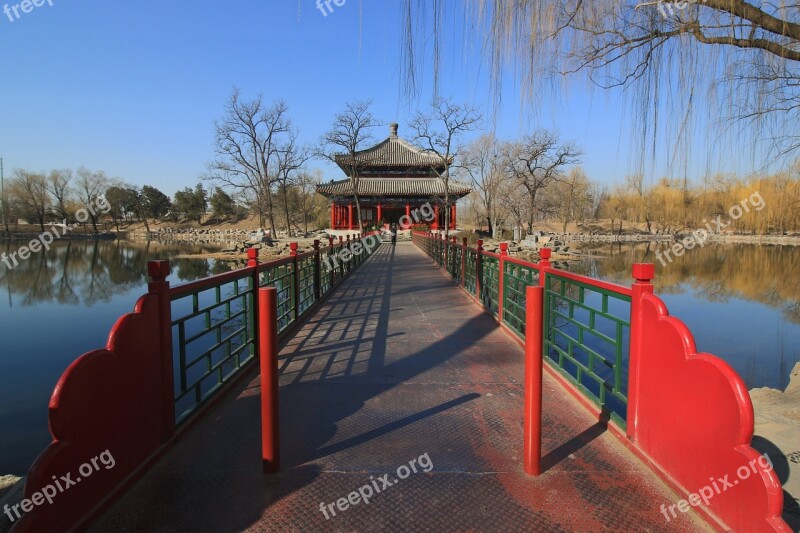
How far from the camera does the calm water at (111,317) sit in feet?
22.4

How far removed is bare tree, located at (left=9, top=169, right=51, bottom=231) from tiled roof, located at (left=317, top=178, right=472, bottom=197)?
47.4 meters

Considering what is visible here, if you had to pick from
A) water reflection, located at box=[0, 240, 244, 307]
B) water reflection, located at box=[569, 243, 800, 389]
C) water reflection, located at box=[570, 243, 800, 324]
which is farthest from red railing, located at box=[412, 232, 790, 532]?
water reflection, located at box=[0, 240, 244, 307]

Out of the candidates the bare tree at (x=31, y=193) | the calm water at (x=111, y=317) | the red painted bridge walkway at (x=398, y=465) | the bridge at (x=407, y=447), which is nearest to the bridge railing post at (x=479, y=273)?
the red painted bridge walkway at (x=398, y=465)

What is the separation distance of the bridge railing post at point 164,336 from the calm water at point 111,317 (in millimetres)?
3757

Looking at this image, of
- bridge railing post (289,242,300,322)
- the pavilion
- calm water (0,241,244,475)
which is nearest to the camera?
calm water (0,241,244,475)

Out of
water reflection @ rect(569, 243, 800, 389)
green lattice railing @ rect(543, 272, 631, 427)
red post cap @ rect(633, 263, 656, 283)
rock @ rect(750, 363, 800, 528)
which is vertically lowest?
water reflection @ rect(569, 243, 800, 389)

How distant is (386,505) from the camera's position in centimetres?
216

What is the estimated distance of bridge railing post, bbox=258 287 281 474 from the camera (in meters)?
2.41

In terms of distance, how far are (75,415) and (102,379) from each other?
0.20 meters

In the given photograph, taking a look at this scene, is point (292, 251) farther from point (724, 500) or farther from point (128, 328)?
point (724, 500)

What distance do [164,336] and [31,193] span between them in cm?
7711

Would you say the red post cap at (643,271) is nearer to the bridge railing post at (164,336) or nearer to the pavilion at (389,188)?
the bridge railing post at (164,336)

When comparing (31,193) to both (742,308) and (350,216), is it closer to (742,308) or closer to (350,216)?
(350,216)

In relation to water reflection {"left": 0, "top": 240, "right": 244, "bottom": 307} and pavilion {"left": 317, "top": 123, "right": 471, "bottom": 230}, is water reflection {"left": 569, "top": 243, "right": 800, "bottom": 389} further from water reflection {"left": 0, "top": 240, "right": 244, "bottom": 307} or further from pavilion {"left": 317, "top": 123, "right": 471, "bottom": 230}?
water reflection {"left": 0, "top": 240, "right": 244, "bottom": 307}
